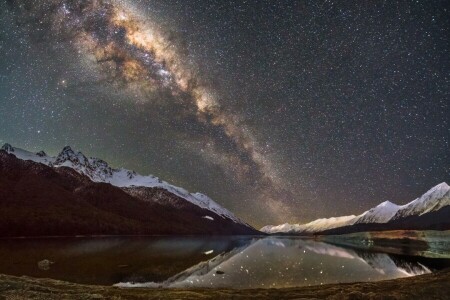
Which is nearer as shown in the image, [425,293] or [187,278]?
[425,293]

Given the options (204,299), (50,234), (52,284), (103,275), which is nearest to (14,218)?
(50,234)

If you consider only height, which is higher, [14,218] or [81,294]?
[14,218]

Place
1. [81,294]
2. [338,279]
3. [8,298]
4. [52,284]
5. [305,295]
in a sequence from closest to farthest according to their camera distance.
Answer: [8,298]
[81,294]
[305,295]
[52,284]
[338,279]

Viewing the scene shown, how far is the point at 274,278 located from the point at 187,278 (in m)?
11.7

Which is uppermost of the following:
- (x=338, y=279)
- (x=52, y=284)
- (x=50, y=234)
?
(x=50, y=234)

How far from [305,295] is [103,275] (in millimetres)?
28487

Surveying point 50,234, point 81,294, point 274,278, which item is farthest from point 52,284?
point 50,234

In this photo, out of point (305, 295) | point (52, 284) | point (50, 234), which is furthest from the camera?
point (50, 234)

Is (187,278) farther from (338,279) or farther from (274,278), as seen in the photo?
(338,279)

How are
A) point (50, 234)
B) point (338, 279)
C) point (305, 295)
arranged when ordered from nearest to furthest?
point (305, 295) → point (338, 279) → point (50, 234)

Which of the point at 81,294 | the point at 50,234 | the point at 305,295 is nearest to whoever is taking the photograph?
the point at 81,294

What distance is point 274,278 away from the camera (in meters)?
43.4

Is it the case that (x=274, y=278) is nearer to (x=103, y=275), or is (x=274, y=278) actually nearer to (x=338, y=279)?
(x=338, y=279)

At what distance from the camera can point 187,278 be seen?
4325cm
